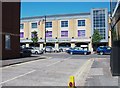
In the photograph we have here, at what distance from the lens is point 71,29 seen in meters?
82.4

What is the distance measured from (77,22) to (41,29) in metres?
11.9

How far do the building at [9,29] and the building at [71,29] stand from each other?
43038 mm

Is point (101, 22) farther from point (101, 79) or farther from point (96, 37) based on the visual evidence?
point (101, 79)

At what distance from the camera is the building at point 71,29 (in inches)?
3113

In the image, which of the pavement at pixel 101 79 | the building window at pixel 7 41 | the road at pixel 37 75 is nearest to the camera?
the pavement at pixel 101 79

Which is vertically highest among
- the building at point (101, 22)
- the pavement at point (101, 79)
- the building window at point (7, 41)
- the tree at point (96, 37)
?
the building at point (101, 22)

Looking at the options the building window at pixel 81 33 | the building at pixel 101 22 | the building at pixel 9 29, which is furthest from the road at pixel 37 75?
the building window at pixel 81 33

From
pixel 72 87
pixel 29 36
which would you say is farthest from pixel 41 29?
pixel 72 87

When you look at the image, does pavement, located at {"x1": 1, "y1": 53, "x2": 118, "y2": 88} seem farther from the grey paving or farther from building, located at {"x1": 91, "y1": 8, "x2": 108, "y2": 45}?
building, located at {"x1": 91, "y1": 8, "x2": 108, "y2": 45}

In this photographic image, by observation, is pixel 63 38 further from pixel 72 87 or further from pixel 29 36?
pixel 72 87

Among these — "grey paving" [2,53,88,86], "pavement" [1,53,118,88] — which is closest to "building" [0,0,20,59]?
"pavement" [1,53,118,88]

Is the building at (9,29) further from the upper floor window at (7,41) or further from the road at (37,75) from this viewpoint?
the road at (37,75)

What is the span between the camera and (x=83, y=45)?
263 feet

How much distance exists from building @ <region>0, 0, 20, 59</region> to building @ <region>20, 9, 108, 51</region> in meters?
43.0
